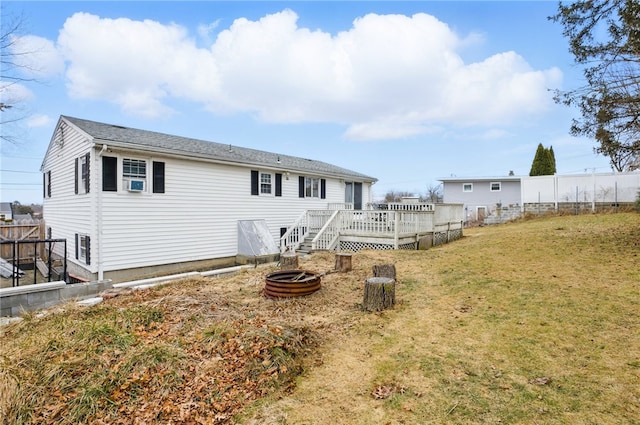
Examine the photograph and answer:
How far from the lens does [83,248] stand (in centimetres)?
1032

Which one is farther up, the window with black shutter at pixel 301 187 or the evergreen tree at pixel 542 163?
the evergreen tree at pixel 542 163

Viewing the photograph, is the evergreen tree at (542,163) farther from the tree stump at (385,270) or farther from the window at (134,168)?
the window at (134,168)

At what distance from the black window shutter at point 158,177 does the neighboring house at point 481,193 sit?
2240 centimetres

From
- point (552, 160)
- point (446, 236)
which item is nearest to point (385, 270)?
point (446, 236)

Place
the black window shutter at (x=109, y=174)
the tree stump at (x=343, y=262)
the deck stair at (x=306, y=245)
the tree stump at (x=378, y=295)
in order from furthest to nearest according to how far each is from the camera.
A: the deck stair at (x=306, y=245) < the black window shutter at (x=109, y=174) < the tree stump at (x=343, y=262) < the tree stump at (x=378, y=295)

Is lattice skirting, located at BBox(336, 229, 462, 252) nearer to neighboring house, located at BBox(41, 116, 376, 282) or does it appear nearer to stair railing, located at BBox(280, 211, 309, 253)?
stair railing, located at BBox(280, 211, 309, 253)

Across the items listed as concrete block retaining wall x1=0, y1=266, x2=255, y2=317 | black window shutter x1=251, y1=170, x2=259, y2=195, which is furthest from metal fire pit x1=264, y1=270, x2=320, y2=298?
black window shutter x1=251, y1=170, x2=259, y2=195

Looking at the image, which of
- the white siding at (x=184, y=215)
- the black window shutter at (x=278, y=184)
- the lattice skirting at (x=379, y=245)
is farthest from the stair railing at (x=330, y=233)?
the black window shutter at (x=278, y=184)

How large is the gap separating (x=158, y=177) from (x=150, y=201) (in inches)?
31.7

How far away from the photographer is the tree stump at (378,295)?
5473mm

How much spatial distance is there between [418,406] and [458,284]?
4.24 metres

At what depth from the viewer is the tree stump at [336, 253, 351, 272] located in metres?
8.17

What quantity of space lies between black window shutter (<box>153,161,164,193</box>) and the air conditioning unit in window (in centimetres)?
46

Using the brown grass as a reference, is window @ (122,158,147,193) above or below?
above
